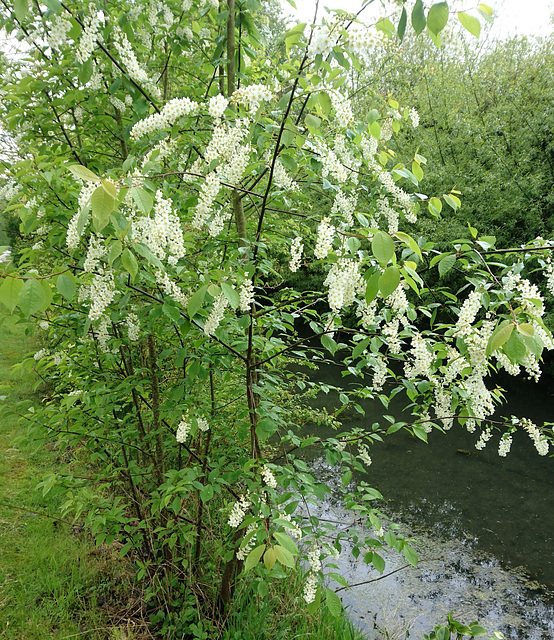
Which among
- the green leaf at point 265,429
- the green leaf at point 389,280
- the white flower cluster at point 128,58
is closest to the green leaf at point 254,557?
the green leaf at point 265,429

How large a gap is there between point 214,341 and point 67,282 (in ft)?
3.03

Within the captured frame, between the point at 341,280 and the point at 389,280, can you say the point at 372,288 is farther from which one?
the point at 341,280

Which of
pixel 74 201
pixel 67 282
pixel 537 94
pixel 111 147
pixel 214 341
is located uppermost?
Result: pixel 537 94

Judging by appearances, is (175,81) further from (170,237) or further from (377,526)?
(377,526)

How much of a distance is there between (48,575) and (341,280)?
2.99m

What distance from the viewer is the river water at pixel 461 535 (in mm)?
3883

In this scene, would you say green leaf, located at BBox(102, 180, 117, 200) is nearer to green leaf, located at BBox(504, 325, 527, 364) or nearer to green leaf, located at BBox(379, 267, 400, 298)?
green leaf, located at BBox(379, 267, 400, 298)

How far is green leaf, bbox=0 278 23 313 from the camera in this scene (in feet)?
3.83

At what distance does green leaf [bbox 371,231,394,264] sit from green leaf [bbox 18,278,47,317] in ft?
3.03

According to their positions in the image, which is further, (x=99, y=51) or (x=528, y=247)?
(x=99, y=51)

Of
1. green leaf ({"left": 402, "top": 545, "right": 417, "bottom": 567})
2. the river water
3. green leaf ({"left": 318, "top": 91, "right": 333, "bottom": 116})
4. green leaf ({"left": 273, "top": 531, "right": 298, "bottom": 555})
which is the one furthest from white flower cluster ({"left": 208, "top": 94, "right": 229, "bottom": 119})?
the river water

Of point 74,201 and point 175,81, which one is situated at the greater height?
→ point 175,81

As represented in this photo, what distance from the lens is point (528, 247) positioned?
1.53 m

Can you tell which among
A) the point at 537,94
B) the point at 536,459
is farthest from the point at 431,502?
the point at 537,94
